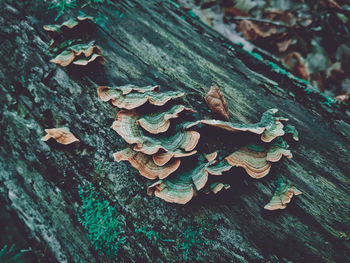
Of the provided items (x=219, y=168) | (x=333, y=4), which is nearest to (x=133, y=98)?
(x=219, y=168)

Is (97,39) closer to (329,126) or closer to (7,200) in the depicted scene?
(7,200)

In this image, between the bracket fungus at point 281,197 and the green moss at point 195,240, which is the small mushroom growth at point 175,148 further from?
the green moss at point 195,240

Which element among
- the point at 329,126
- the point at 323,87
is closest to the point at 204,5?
the point at 323,87

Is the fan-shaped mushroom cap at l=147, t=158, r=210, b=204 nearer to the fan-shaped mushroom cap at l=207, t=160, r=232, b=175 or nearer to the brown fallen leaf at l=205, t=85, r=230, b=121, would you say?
the fan-shaped mushroom cap at l=207, t=160, r=232, b=175

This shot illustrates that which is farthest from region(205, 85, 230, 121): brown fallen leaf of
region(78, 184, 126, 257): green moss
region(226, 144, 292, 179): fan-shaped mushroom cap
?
region(78, 184, 126, 257): green moss

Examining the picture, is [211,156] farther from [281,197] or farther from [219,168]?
[281,197]

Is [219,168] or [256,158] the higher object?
[256,158]
